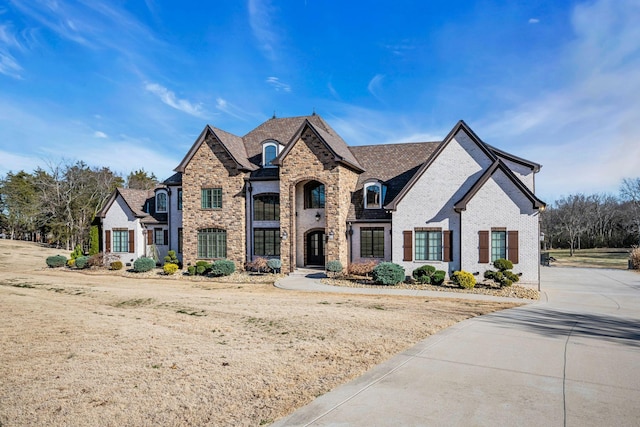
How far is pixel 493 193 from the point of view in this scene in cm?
2156

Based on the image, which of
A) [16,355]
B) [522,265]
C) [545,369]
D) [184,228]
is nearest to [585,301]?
[522,265]


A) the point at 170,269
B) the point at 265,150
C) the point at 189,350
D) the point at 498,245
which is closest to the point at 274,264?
the point at 170,269

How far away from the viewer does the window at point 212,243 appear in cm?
2833

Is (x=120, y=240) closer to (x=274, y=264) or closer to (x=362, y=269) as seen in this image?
(x=274, y=264)

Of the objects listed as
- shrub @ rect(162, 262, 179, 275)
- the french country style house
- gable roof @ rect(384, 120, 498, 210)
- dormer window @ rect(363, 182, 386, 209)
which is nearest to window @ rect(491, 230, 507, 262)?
the french country style house

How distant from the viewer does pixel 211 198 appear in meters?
28.5

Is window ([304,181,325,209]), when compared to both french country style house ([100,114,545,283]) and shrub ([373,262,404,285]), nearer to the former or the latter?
french country style house ([100,114,545,283])

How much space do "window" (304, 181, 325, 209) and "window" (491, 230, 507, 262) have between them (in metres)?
11.0

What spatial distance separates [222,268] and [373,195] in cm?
1052

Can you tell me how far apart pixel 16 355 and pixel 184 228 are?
20.3m

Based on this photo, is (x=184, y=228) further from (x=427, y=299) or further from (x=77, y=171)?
(x=77, y=171)

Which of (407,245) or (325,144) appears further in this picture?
(325,144)

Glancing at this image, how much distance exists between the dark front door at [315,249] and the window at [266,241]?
7.13 ft

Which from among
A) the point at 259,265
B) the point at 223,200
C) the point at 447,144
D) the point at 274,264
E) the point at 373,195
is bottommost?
the point at 259,265
